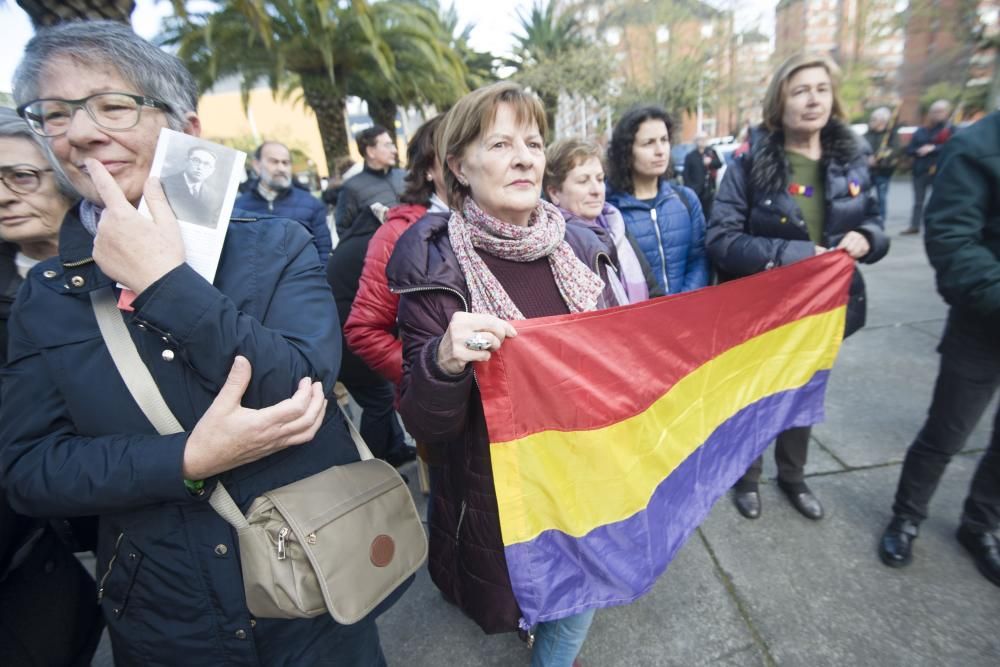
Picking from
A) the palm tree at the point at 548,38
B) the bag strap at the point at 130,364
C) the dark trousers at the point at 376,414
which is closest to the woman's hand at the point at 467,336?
the bag strap at the point at 130,364

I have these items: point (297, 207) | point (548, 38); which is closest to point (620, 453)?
point (297, 207)

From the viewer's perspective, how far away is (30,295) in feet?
3.52

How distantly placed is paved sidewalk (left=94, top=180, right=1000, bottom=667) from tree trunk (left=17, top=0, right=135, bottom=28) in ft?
9.42

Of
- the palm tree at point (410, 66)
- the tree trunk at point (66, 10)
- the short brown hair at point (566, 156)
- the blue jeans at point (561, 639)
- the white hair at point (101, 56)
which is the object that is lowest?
the blue jeans at point (561, 639)

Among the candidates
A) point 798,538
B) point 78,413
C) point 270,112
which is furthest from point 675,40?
point 270,112

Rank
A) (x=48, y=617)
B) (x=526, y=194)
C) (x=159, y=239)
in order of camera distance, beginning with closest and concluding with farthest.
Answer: (x=159, y=239), (x=48, y=617), (x=526, y=194)

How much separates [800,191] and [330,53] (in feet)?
27.2

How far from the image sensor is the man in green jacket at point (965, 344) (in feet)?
5.90

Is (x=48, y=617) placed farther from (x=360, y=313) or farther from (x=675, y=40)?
(x=675, y=40)

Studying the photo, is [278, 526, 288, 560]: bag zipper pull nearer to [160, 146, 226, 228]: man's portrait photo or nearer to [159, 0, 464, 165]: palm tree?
[160, 146, 226, 228]: man's portrait photo

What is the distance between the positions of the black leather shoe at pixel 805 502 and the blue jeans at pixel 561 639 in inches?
61.2

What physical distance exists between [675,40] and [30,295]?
2598cm

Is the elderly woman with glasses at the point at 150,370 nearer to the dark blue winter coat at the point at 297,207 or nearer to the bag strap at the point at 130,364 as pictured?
the bag strap at the point at 130,364

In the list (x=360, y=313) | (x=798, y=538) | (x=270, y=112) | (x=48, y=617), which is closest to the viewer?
(x=48, y=617)
